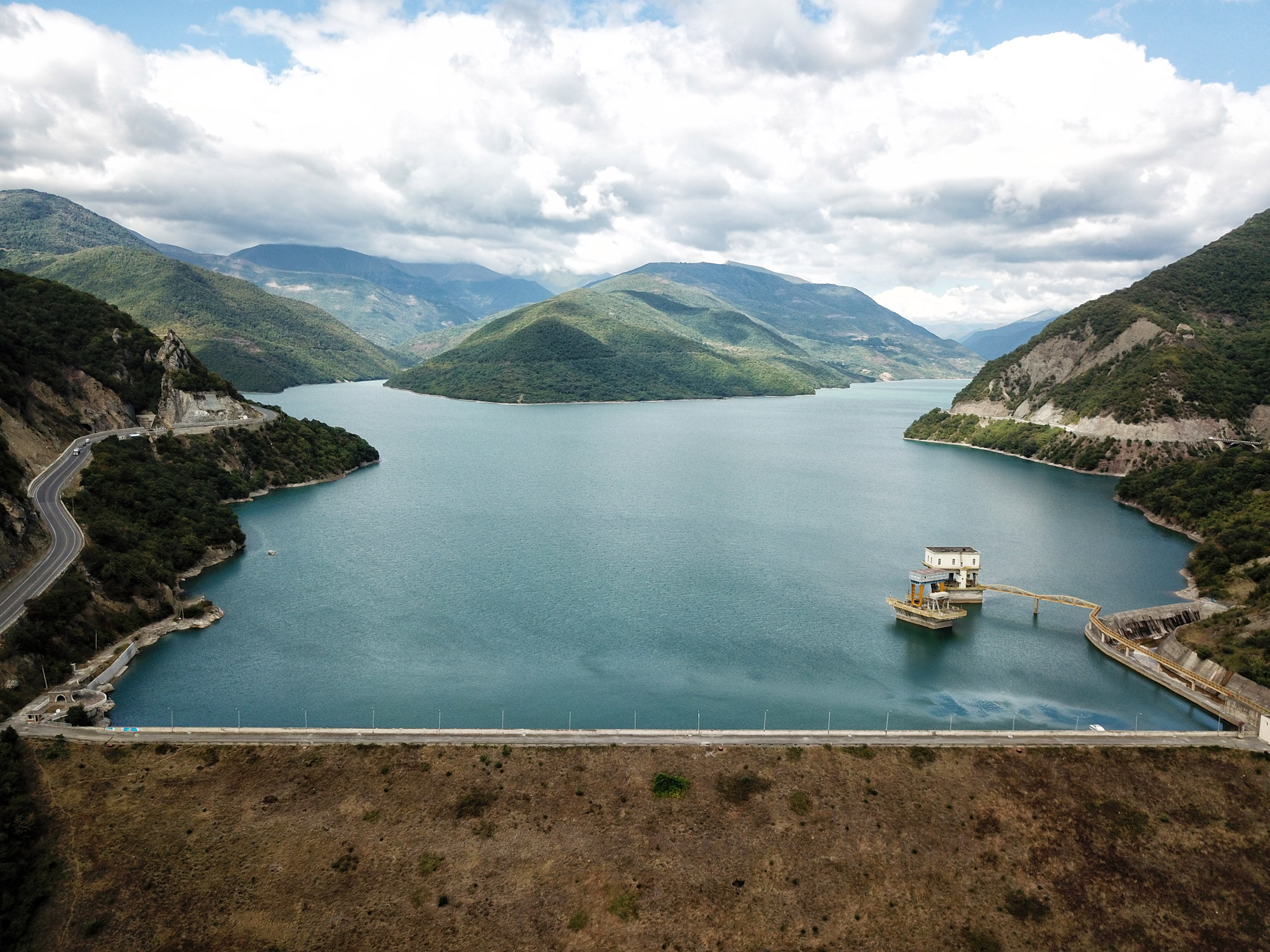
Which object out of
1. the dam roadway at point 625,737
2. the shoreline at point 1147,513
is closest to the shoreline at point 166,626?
the dam roadway at point 625,737

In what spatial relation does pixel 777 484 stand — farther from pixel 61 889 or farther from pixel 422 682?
pixel 61 889

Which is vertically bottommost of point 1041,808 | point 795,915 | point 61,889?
point 61,889

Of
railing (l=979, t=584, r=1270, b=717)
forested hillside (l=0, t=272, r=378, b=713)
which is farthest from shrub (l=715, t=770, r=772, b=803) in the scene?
forested hillside (l=0, t=272, r=378, b=713)

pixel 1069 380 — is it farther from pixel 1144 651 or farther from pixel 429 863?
pixel 429 863

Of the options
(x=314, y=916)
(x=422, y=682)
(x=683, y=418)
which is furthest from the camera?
(x=683, y=418)

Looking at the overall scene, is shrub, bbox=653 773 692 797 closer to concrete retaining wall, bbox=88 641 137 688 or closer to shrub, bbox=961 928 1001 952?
shrub, bbox=961 928 1001 952

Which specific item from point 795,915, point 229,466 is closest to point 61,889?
point 795,915

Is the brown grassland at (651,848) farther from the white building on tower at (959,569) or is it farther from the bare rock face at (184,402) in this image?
the bare rock face at (184,402)
